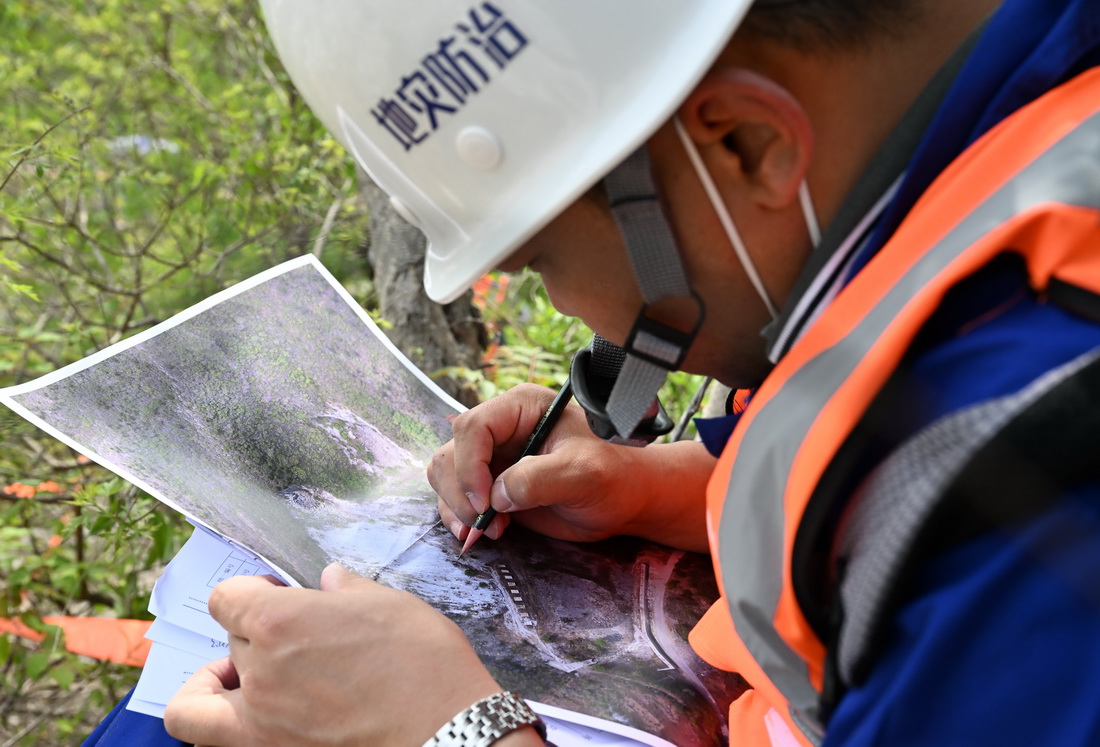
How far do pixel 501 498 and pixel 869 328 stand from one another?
80 centimetres

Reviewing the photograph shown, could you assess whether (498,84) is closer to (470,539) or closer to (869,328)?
(869,328)

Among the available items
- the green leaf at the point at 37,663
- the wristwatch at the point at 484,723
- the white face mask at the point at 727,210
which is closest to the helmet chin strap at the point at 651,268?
the white face mask at the point at 727,210

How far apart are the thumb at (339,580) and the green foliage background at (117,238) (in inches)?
38.3

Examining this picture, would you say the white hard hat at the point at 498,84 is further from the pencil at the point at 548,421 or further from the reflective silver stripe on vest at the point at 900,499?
the pencil at the point at 548,421

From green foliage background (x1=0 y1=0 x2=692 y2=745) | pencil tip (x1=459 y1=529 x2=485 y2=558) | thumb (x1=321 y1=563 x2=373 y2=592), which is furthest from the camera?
green foliage background (x1=0 y1=0 x2=692 y2=745)

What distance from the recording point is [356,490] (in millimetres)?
1577

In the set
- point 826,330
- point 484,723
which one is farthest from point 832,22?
point 484,723

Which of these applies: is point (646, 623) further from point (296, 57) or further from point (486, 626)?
point (296, 57)

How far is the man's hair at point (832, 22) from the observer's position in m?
0.88

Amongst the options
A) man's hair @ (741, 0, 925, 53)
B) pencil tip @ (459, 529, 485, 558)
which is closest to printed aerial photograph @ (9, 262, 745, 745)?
pencil tip @ (459, 529, 485, 558)

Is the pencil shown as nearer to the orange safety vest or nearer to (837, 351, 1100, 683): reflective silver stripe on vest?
the orange safety vest

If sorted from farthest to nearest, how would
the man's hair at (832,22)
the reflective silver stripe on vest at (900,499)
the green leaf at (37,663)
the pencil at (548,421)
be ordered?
the green leaf at (37,663) < the pencil at (548,421) < the man's hair at (832,22) < the reflective silver stripe on vest at (900,499)

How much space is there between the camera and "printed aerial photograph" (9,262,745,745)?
124 cm

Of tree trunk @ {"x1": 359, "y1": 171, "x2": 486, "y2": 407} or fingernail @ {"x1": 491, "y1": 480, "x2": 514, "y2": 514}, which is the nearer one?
fingernail @ {"x1": 491, "y1": 480, "x2": 514, "y2": 514}
